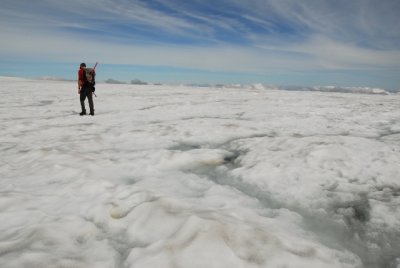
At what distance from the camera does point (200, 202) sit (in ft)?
13.4

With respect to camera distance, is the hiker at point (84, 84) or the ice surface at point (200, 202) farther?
the hiker at point (84, 84)

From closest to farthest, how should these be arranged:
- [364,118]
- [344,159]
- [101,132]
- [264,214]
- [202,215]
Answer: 1. [202,215]
2. [264,214]
3. [344,159]
4. [101,132]
5. [364,118]

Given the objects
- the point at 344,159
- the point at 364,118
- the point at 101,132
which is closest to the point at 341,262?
the point at 344,159

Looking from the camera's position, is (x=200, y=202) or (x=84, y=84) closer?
(x=200, y=202)

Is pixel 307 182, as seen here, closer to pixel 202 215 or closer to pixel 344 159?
pixel 344 159

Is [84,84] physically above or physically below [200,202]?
above

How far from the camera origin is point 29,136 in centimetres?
844

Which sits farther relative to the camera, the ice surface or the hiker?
the hiker

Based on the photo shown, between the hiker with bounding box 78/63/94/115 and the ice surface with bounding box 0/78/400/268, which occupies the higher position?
the hiker with bounding box 78/63/94/115

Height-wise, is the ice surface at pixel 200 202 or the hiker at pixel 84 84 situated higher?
the hiker at pixel 84 84

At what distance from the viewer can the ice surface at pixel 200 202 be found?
2875 millimetres

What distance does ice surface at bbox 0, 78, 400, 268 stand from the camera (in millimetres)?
2875

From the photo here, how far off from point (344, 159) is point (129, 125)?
660 cm

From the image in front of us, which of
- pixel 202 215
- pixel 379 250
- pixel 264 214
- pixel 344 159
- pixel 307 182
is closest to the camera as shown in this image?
pixel 379 250
